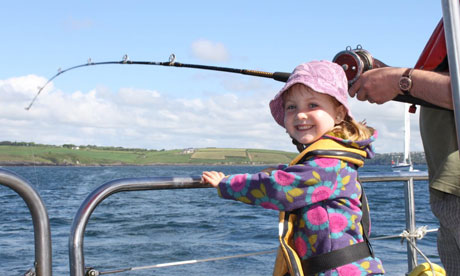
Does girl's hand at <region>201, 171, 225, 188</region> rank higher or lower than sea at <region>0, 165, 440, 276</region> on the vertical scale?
higher

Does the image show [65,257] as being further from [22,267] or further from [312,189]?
[312,189]

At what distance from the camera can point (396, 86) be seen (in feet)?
6.16

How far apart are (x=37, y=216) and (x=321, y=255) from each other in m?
0.95

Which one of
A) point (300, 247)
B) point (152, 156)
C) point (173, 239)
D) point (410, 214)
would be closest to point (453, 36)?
point (300, 247)

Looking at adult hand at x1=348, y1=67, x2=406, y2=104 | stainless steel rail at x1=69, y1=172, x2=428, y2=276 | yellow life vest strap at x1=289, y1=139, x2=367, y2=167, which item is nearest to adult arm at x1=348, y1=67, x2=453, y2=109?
adult hand at x1=348, y1=67, x2=406, y2=104

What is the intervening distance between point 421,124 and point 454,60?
847 mm

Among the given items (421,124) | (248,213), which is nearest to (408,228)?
(421,124)

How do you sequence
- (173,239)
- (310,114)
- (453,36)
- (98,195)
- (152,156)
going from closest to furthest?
(453,36) → (98,195) → (310,114) → (173,239) → (152,156)

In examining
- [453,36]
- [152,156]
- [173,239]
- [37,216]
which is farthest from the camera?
[152,156]

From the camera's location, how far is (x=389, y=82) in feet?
6.25

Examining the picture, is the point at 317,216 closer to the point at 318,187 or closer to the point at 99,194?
the point at 318,187

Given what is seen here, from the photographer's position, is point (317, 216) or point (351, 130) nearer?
point (317, 216)

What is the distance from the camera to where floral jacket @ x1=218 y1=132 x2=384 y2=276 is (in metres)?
1.89

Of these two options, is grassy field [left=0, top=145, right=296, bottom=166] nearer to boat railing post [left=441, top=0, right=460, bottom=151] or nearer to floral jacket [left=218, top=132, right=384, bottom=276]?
floral jacket [left=218, top=132, right=384, bottom=276]
